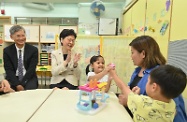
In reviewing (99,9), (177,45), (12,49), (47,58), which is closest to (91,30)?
(99,9)

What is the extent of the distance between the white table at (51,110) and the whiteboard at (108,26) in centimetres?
384

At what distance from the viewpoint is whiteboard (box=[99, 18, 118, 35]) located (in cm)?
516

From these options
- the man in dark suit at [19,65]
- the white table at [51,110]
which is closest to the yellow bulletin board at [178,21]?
the white table at [51,110]

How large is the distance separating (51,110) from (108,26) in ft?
14.2

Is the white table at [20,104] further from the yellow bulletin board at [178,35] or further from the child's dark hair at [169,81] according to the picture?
the yellow bulletin board at [178,35]

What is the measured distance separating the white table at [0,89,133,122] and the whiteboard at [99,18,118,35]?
384 centimetres

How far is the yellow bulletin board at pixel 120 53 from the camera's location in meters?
3.26

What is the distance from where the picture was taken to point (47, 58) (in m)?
5.12

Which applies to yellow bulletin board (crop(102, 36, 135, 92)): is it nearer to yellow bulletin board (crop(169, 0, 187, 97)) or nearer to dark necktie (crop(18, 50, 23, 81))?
yellow bulletin board (crop(169, 0, 187, 97))

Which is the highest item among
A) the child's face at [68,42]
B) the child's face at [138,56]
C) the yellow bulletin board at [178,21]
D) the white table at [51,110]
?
the yellow bulletin board at [178,21]

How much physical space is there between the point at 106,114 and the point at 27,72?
4.95 feet

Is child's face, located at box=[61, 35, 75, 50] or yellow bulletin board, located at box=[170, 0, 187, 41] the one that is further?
child's face, located at box=[61, 35, 75, 50]

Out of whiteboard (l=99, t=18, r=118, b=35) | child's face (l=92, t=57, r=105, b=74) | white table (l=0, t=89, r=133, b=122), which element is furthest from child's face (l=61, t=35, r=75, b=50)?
whiteboard (l=99, t=18, r=118, b=35)

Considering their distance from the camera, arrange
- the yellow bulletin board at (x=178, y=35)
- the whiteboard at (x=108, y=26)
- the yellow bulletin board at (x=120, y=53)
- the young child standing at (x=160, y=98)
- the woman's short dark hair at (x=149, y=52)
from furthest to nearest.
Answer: the whiteboard at (x=108, y=26) < the yellow bulletin board at (x=120, y=53) < the yellow bulletin board at (x=178, y=35) < the woman's short dark hair at (x=149, y=52) < the young child standing at (x=160, y=98)
